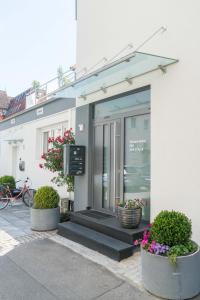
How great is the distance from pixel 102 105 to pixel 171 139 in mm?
2553

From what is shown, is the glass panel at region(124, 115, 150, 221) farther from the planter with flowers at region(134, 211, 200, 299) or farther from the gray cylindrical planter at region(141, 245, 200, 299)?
the gray cylindrical planter at region(141, 245, 200, 299)

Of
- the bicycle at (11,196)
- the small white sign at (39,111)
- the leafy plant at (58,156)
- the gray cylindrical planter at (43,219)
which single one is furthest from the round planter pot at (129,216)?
the small white sign at (39,111)

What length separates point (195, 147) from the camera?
428cm

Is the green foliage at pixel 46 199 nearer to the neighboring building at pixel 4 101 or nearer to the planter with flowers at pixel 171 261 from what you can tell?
the planter with flowers at pixel 171 261

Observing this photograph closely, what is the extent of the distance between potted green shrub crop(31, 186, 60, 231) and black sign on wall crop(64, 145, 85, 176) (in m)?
0.73

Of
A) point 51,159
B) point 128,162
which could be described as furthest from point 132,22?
point 51,159

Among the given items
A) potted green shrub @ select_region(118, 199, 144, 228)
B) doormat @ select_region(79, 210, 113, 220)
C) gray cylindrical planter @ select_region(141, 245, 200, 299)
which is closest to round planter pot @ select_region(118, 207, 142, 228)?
potted green shrub @ select_region(118, 199, 144, 228)

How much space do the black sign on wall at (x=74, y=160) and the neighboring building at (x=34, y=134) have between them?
170 centimetres

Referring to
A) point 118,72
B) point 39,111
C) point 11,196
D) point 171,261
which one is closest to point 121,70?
point 118,72

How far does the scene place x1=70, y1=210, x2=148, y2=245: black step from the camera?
471 cm

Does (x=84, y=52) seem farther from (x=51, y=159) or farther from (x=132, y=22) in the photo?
(x=51, y=159)

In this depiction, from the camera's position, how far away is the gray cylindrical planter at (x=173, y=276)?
128 inches

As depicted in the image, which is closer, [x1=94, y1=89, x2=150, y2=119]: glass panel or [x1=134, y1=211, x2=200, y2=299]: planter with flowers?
[x1=134, y1=211, x2=200, y2=299]: planter with flowers

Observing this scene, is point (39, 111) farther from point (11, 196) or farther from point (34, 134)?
point (11, 196)
